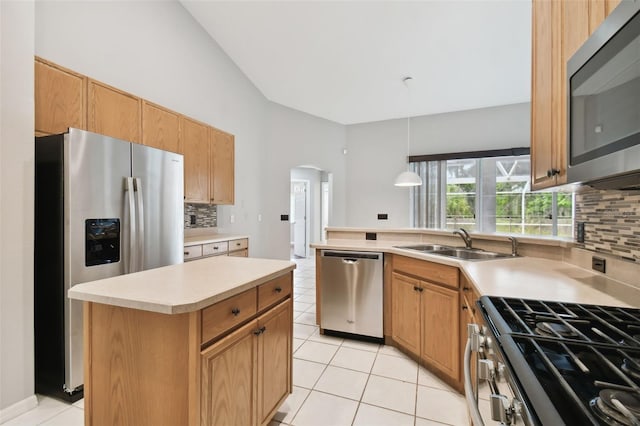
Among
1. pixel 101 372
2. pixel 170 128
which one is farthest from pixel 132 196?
pixel 101 372

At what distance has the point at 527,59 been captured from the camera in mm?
3754

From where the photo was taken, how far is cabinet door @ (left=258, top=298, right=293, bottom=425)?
56.2 inches

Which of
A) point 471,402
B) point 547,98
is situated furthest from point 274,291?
point 547,98

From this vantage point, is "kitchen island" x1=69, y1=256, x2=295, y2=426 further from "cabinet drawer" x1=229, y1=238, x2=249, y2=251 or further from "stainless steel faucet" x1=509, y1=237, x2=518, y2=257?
"cabinet drawer" x1=229, y1=238, x2=249, y2=251

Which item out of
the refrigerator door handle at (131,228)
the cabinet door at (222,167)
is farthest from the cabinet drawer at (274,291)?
the cabinet door at (222,167)

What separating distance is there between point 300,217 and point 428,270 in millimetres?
5784

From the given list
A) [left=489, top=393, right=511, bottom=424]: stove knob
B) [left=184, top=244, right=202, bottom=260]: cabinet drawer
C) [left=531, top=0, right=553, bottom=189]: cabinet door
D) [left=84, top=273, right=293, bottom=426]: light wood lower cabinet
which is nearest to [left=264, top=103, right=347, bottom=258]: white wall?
[left=184, top=244, right=202, bottom=260]: cabinet drawer

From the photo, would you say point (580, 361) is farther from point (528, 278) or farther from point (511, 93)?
point (511, 93)

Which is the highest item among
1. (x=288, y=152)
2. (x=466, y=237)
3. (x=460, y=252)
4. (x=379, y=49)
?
(x=379, y=49)

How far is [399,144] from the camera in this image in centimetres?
596

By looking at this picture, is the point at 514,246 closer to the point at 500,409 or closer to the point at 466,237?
the point at 466,237

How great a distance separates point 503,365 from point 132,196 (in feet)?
7.96

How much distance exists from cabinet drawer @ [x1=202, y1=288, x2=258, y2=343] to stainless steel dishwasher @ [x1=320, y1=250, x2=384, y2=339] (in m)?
1.42

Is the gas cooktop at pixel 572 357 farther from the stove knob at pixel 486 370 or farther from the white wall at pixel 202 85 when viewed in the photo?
the white wall at pixel 202 85
